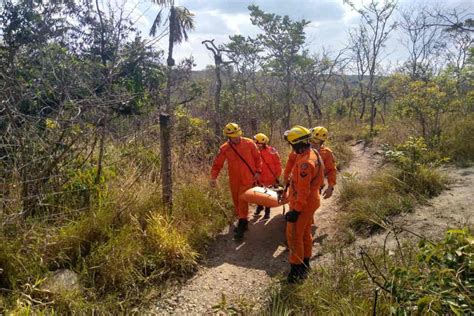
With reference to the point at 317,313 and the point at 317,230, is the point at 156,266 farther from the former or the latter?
the point at 317,230

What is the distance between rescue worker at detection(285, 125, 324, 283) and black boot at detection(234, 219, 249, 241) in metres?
1.27

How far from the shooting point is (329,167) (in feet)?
18.2

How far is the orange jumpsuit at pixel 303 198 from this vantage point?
3.72 metres

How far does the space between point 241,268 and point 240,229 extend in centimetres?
83

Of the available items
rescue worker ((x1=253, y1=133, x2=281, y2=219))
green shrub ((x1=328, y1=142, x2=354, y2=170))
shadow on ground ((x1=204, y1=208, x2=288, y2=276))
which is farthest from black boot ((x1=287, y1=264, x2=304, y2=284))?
green shrub ((x1=328, y1=142, x2=354, y2=170))

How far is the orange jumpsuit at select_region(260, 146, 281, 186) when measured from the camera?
238 inches

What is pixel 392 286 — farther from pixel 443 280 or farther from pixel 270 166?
pixel 270 166

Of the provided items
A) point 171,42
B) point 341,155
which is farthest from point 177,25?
point 341,155

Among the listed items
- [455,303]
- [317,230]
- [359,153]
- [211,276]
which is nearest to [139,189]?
[211,276]

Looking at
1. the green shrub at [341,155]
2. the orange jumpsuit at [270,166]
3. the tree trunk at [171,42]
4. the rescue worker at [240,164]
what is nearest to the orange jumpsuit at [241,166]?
the rescue worker at [240,164]

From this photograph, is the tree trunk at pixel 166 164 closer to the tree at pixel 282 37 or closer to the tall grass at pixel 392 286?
the tall grass at pixel 392 286

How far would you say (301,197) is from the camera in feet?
12.2

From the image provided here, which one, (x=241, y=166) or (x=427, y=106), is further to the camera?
(x=427, y=106)

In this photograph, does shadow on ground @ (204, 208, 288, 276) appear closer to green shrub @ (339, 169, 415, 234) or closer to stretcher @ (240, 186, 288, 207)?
stretcher @ (240, 186, 288, 207)
